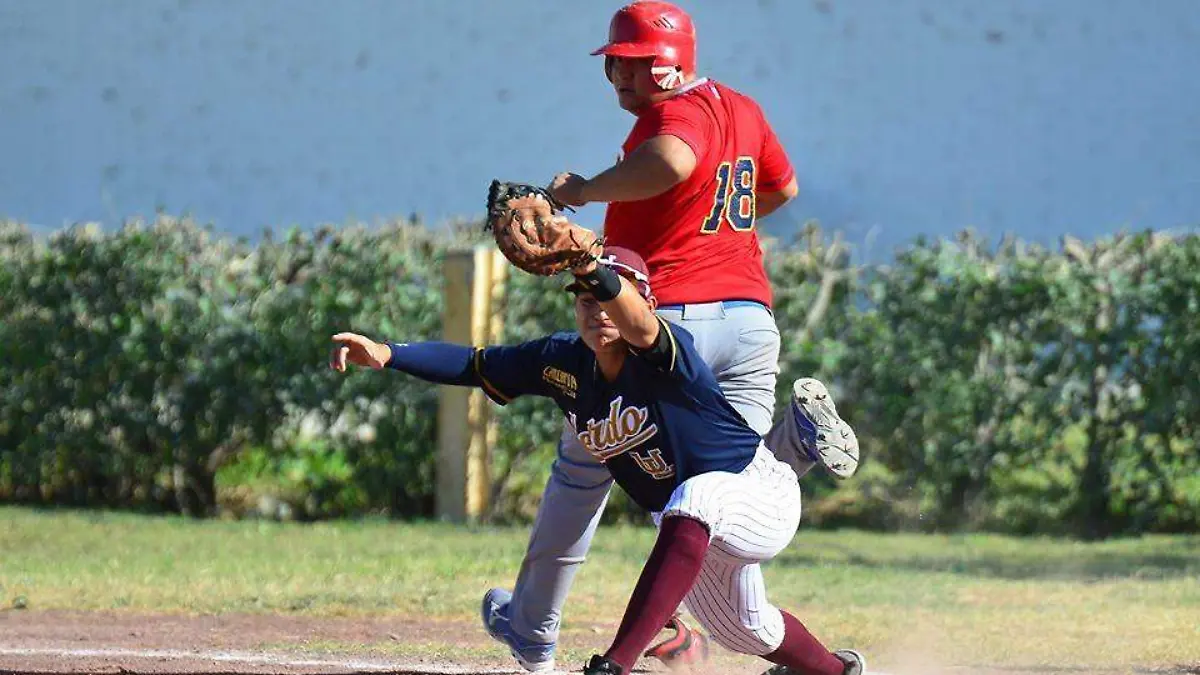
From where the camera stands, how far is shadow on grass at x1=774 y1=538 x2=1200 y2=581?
8.98 m

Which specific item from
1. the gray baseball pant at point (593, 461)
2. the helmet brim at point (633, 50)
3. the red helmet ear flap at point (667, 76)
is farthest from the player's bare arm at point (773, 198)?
the helmet brim at point (633, 50)

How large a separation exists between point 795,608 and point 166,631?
7.81 feet

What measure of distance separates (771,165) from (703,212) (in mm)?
391

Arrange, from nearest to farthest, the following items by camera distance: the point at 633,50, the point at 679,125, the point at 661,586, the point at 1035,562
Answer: the point at 661,586 < the point at 679,125 < the point at 633,50 < the point at 1035,562

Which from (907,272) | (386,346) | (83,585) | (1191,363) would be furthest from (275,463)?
(386,346)

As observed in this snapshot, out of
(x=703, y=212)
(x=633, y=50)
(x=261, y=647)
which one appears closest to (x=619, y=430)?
(x=703, y=212)

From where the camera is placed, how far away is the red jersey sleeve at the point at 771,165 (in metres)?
5.41

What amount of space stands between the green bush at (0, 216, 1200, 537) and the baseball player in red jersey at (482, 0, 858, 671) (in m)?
5.16

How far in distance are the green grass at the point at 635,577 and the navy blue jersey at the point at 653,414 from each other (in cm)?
184

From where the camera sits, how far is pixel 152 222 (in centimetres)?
1126

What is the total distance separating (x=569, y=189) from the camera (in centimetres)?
497

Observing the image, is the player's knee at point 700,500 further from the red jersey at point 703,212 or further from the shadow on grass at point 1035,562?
the shadow on grass at point 1035,562

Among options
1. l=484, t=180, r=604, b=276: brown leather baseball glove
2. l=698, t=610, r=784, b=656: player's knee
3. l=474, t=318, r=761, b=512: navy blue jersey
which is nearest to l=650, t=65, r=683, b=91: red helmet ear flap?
l=474, t=318, r=761, b=512: navy blue jersey

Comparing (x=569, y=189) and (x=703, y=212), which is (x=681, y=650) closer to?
(x=703, y=212)
